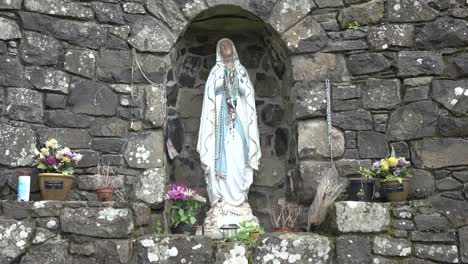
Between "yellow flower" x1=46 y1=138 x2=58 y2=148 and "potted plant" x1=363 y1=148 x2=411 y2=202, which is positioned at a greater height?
"yellow flower" x1=46 y1=138 x2=58 y2=148

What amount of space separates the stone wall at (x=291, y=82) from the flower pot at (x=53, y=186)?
0.28 m

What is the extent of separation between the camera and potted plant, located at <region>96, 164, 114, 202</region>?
4.97 metres

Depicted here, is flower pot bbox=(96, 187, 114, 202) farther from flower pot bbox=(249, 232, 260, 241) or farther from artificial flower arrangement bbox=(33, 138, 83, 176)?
flower pot bbox=(249, 232, 260, 241)

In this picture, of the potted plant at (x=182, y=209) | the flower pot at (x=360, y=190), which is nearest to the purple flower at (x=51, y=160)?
the potted plant at (x=182, y=209)

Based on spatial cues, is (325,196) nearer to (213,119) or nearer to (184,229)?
(184,229)

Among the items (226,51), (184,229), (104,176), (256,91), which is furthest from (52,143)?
(256,91)

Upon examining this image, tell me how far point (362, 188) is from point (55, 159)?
2487 mm

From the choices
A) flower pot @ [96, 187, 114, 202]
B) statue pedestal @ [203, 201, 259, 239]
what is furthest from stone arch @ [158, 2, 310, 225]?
flower pot @ [96, 187, 114, 202]

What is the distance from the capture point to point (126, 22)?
5645mm

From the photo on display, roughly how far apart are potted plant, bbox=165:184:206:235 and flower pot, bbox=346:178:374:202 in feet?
4.26

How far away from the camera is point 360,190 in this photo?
5055 mm

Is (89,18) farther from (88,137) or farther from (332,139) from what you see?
(332,139)

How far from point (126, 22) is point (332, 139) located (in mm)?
2156

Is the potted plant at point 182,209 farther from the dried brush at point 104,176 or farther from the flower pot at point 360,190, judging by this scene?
the flower pot at point 360,190
